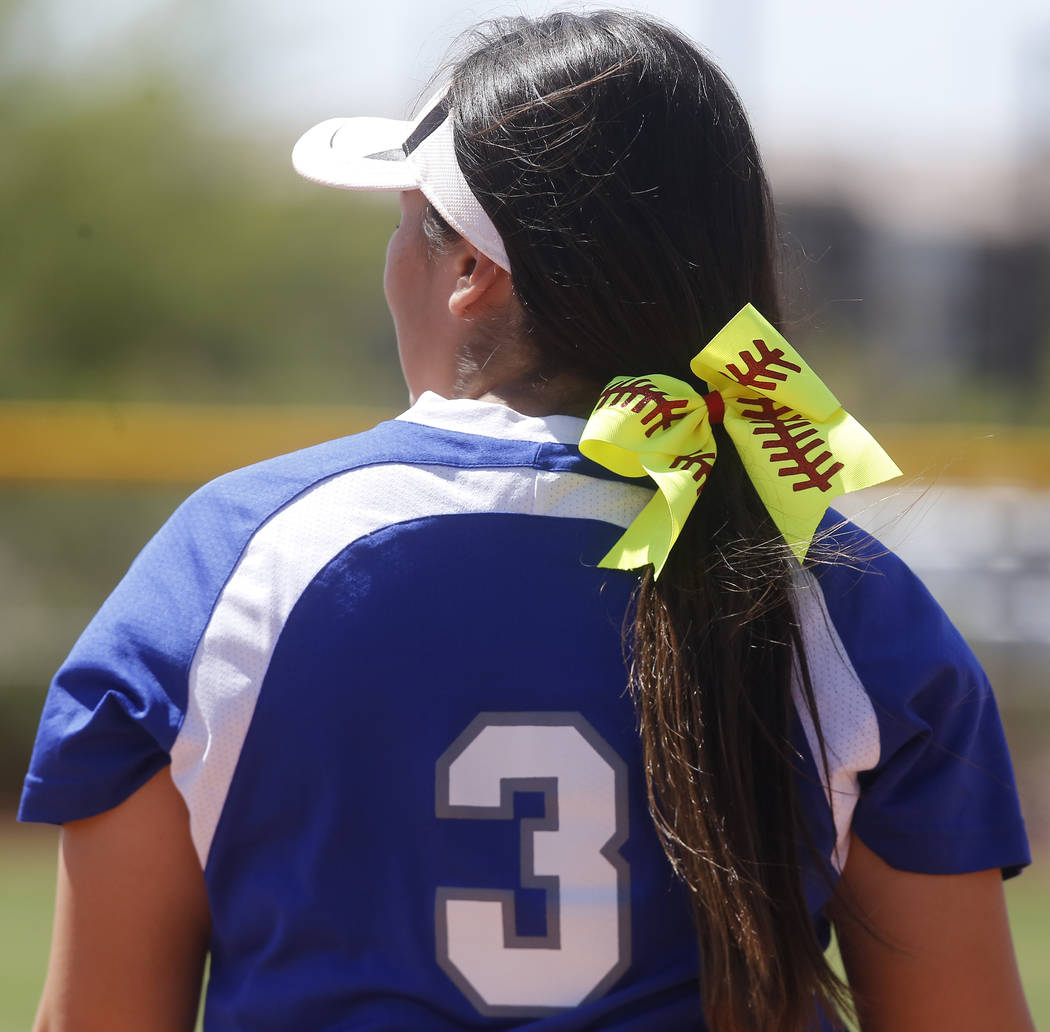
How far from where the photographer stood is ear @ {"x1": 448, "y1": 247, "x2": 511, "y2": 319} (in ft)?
3.47

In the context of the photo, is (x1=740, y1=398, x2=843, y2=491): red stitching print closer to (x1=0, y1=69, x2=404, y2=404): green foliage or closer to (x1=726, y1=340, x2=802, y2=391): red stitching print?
(x1=726, y1=340, x2=802, y2=391): red stitching print

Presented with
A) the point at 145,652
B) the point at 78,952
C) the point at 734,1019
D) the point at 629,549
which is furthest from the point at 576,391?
the point at 78,952

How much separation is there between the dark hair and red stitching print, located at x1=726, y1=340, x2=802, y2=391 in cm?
5

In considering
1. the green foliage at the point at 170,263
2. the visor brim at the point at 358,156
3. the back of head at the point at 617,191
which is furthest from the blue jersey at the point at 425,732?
the green foliage at the point at 170,263

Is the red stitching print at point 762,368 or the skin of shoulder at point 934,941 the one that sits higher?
the red stitching print at point 762,368

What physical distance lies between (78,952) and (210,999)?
0.11 metres

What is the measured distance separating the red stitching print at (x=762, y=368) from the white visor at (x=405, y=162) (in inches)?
8.3

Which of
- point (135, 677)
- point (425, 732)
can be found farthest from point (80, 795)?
point (425, 732)

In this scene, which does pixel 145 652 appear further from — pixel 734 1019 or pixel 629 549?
pixel 734 1019

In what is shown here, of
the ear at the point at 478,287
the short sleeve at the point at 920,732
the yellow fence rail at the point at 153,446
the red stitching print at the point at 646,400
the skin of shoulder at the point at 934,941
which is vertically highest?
the ear at the point at 478,287

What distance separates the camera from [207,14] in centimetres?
1045

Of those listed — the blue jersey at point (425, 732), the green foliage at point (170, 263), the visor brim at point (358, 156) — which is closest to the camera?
the blue jersey at point (425, 732)

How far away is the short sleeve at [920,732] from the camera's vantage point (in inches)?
37.8

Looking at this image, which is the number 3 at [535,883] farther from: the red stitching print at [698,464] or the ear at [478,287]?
the ear at [478,287]
